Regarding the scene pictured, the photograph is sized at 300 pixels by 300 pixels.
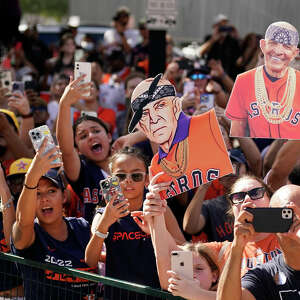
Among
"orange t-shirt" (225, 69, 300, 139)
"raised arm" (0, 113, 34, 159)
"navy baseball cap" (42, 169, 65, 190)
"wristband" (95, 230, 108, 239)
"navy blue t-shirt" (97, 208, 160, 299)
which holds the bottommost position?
"navy blue t-shirt" (97, 208, 160, 299)

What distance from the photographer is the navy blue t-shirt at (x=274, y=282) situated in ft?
10.2

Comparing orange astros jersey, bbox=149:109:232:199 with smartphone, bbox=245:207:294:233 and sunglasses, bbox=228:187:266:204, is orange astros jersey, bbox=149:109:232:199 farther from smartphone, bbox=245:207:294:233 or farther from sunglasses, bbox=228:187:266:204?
smartphone, bbox=245:207:294:233

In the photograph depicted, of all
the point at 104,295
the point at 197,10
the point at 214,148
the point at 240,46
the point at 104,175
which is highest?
the point at 197,10

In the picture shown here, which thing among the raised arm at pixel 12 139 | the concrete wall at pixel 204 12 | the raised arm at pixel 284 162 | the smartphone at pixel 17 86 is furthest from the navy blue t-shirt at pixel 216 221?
the concrete wall at pixel 204 12

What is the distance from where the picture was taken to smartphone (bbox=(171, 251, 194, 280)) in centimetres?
316

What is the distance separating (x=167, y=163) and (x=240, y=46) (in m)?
7.71

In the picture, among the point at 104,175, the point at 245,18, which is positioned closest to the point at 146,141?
the point at 104,175

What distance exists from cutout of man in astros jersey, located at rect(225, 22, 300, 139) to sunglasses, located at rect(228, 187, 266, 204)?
0.95ft

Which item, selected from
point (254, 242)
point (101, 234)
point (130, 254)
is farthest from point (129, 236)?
point (254, 242)

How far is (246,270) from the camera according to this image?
3.56m

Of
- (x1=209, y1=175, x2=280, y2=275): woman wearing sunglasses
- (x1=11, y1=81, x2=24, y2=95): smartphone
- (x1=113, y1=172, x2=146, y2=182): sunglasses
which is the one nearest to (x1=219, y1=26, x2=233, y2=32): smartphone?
(x1=11, y1=81, x2=24, y2=95): smartphone

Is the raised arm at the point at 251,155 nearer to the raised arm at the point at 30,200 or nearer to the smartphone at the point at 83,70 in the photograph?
the smartphone at the point at 83,70

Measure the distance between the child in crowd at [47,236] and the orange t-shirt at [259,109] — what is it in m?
1.03

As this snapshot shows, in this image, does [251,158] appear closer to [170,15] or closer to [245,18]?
[170,15]
